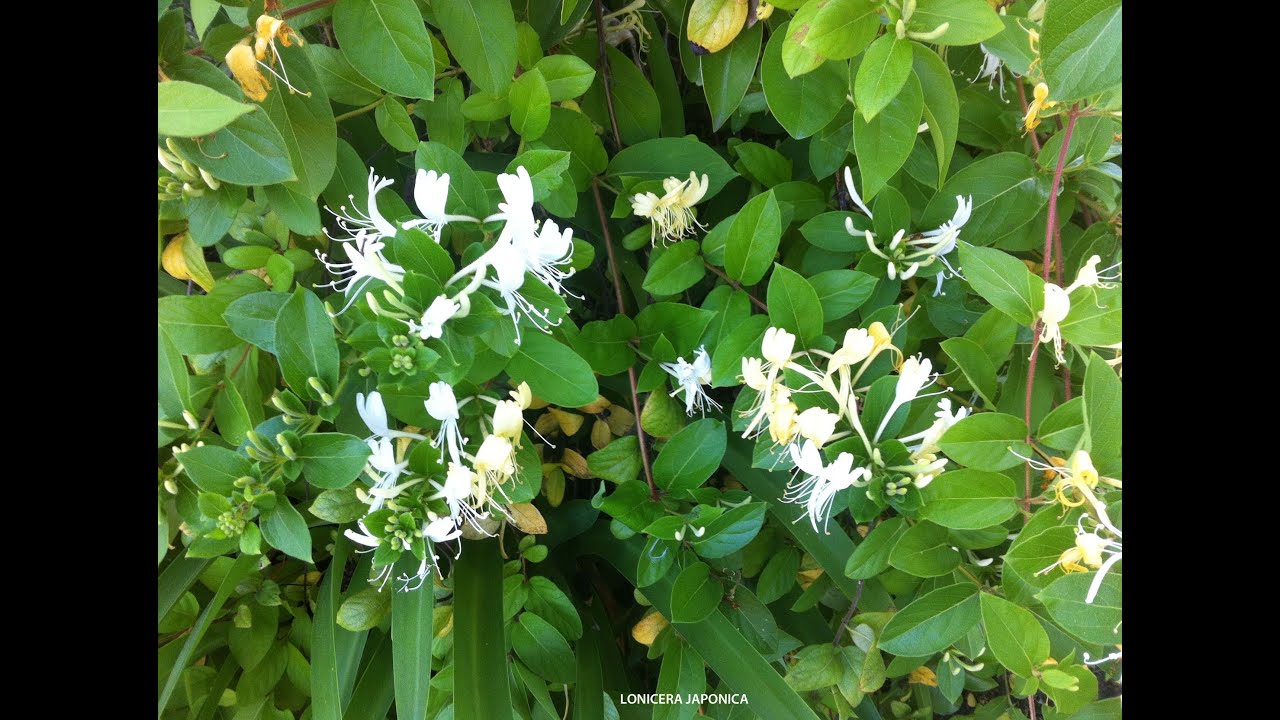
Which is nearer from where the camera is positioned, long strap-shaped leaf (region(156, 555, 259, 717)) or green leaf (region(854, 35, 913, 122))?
green leaf (region(854, 35, 913, 122))

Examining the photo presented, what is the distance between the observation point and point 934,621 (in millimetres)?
592

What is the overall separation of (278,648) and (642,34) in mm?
777

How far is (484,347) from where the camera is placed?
19.9 inches

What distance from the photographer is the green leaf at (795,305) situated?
539mm

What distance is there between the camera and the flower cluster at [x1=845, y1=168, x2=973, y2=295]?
60 cm

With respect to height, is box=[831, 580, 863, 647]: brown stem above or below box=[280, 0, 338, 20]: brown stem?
below

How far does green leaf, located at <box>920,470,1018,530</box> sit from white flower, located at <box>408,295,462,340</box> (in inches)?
14.3

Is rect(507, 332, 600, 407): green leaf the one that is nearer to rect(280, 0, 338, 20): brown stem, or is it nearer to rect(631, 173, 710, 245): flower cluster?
rect(631, 173, 710, 245): flower cluster

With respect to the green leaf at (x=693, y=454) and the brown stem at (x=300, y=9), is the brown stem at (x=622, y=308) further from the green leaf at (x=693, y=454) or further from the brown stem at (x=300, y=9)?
the brown stem at (x=300, y=9)

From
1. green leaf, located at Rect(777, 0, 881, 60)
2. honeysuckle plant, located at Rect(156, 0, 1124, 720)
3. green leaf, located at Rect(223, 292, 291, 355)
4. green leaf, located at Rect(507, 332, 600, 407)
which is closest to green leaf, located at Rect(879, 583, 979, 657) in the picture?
honeysuckle plant, located at Rect(156, 0, 1124, 720)

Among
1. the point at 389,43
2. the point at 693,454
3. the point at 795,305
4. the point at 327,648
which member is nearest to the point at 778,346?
the point at 795,305

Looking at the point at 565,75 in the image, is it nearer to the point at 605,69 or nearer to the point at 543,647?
the point at 605,69

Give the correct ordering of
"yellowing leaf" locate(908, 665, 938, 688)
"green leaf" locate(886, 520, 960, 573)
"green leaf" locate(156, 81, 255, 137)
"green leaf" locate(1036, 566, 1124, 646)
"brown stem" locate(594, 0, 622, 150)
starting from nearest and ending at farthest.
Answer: "green leaf" locate(156, 81, 255, 137) → "green leaf" locate(1036, 566, 1124, 646) → "green leaf" locate(886, 520, 960, 573) → "brown stem" locate(594, 0, 622, 150) → "yellowing leaf" locate(908, 665, 938, 688)

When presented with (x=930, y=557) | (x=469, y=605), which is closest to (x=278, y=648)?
A: (x=469, y=605)
